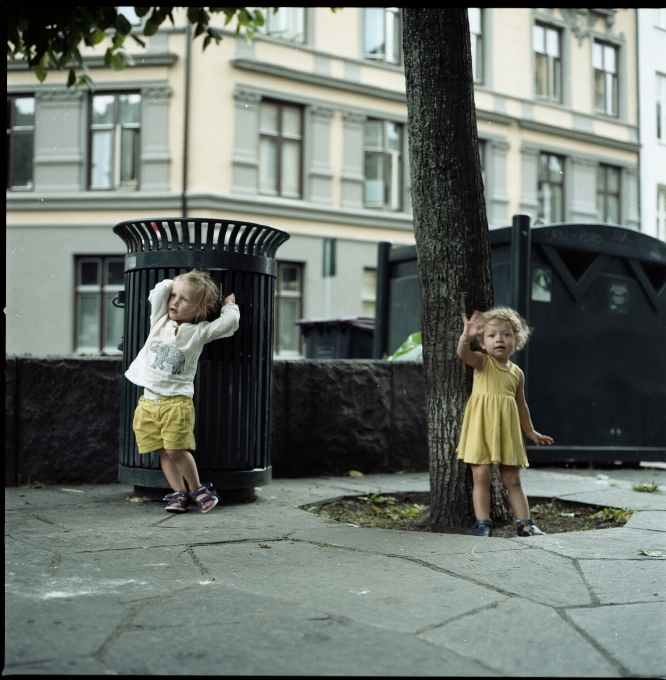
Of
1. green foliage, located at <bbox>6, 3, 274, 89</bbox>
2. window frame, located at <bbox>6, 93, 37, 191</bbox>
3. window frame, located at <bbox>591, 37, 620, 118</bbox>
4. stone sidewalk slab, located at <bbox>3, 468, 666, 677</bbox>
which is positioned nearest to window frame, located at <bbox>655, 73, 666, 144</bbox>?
window frame, located at <bbox>591, 37, 620, 118</bbox>

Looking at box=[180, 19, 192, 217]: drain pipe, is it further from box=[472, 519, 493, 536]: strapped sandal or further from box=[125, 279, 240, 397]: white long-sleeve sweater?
box=[472, 519, 493, 536]: strapped sandal

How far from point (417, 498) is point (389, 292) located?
3356 mm

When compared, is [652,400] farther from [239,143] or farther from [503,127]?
[503,127]

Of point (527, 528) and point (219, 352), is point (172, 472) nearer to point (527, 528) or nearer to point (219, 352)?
point (219, 352)

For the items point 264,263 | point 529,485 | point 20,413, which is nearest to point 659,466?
point 529,485

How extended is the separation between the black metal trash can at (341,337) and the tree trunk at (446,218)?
5520 mm

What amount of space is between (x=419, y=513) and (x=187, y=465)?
135 centimetres

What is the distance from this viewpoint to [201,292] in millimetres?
4496

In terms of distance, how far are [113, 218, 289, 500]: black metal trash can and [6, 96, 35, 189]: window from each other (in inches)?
585

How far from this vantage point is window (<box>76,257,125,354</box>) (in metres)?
18.1

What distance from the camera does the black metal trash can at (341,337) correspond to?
32.7 feet

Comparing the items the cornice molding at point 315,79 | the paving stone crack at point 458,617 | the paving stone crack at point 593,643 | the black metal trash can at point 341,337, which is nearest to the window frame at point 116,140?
the cornice molding at point 315,79

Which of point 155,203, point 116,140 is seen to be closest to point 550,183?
point 155,203

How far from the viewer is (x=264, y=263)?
4.90 metres
